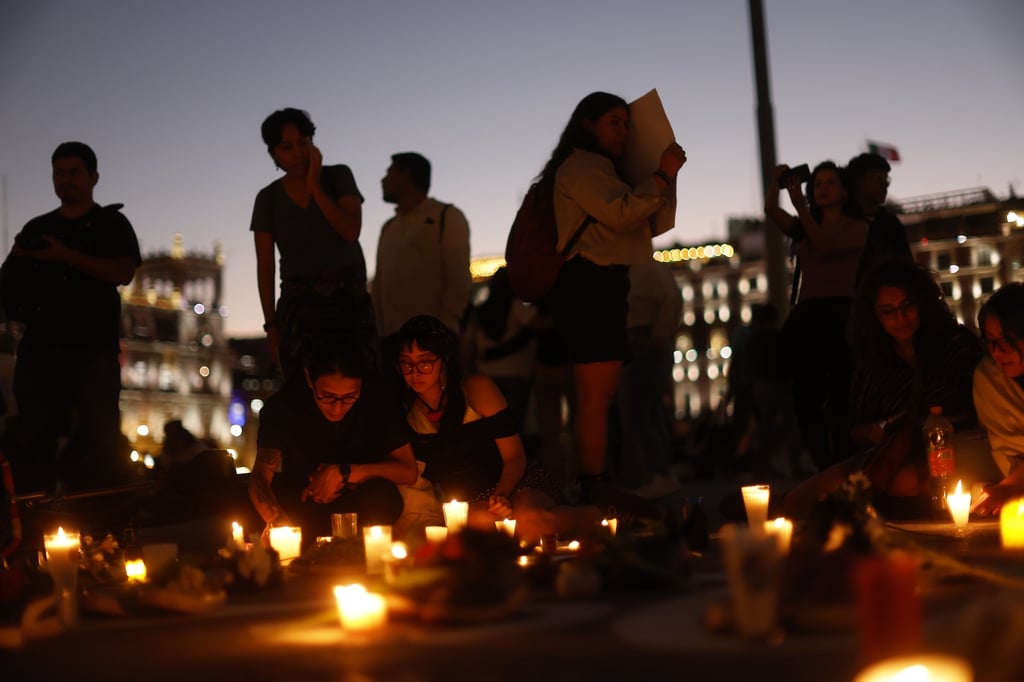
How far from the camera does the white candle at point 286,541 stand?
5012 millimetres

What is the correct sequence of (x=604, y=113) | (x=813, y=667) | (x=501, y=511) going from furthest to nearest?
(x=604, y=113) → (x=501, y=511) → (x=813, y=667)

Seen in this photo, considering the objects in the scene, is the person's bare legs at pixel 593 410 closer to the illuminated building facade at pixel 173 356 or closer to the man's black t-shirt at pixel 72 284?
the man's black t-shirt at pixel 72 284

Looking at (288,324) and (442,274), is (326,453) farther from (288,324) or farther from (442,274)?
(442,274)

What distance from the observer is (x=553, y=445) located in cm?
1003

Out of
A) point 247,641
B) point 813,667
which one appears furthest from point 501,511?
point 813,667

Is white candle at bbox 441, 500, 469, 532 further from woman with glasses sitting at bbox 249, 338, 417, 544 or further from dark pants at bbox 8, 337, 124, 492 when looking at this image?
dark pants at bbox 8, 337, 124, 492

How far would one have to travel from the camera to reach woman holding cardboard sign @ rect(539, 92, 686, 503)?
6.33 m

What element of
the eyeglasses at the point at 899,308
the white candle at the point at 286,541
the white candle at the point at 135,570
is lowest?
the white candle at the point at 135,570

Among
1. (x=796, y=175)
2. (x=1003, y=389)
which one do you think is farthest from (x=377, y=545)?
(x=796, y=175)

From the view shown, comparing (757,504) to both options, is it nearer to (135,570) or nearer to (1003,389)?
(1003,389)

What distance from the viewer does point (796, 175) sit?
25.4 feet

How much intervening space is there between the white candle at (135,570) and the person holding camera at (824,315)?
3575 millimetres

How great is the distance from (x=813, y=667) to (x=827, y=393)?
4.86 m

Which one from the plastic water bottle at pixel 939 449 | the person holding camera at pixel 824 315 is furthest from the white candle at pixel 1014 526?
the person holding camera at pixel 824 315
